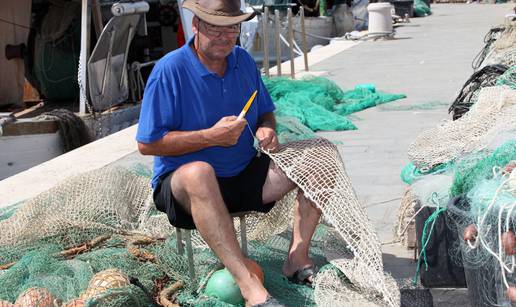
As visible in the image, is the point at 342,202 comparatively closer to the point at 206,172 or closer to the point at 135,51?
the point at 206,172

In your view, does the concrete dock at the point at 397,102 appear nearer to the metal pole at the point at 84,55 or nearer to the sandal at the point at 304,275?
the sandal at the point at 304,275

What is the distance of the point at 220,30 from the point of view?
11.6ft

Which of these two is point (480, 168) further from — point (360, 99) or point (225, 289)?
point (360, 99)

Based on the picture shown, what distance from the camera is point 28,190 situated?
19.5ft

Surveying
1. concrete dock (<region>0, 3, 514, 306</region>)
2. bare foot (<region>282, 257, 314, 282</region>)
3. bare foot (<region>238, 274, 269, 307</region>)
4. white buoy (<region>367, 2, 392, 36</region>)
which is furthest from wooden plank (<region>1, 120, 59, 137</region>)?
white buoy (<region>367, 2, 392, 36</region>)

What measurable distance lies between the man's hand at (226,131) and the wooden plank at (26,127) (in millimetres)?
7405

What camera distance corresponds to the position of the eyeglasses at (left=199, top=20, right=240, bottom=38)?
3527 millimetres

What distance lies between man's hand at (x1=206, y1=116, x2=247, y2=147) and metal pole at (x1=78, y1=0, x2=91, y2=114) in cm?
820

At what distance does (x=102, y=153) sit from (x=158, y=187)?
4111 mm

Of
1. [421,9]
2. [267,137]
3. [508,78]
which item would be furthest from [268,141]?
[421,9]

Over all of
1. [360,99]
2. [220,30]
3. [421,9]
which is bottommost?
[421,9]

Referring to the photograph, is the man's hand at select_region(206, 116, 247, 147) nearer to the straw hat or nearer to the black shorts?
the black shorts

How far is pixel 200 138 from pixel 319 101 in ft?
18.7

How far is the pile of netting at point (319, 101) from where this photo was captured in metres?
8.03
